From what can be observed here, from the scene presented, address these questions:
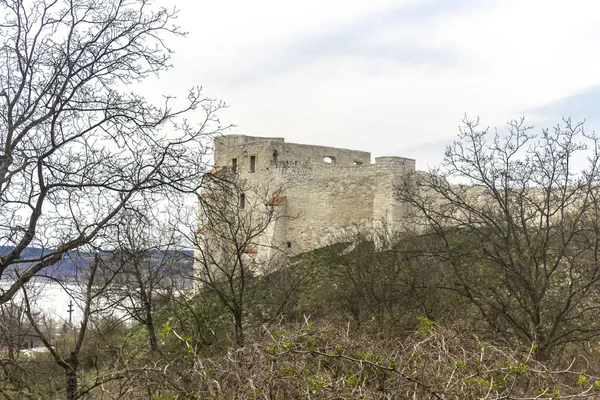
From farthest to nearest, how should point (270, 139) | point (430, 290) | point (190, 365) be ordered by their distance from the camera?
point (270, 139) → point (430, 290) → point (190, 365)

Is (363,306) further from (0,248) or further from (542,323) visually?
(0,248)

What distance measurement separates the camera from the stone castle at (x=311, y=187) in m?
25.4

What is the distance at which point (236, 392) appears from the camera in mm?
4078

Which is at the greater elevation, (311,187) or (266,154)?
(266,154)

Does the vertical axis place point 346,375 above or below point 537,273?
below

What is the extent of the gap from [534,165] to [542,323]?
2.49 meters

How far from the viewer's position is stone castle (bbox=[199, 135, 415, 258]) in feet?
83.2

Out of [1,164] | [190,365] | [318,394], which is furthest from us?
[1,164]

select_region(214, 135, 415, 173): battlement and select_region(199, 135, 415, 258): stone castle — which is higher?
select_region(214, 135, 415, 173): battlement

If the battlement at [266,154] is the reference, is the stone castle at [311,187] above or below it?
below

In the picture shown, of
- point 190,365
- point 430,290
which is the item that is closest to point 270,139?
point 430,290

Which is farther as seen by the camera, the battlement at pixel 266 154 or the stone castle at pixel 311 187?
the battlement at pixel 266 154

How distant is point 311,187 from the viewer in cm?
2780

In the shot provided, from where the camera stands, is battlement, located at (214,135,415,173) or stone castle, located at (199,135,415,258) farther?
battlement, located at (214,135,415,173)
